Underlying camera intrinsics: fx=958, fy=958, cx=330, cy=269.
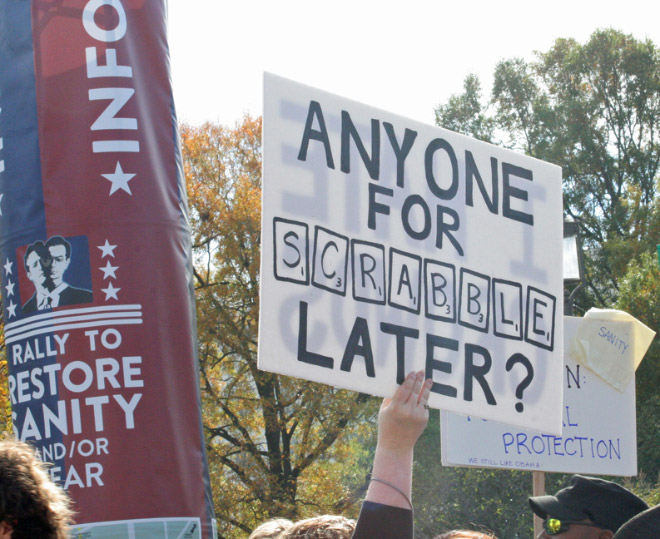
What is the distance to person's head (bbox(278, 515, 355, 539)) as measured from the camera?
96.3 inches

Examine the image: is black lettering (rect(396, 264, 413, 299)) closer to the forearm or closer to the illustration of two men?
the forearm

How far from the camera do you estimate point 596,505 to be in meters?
3.01

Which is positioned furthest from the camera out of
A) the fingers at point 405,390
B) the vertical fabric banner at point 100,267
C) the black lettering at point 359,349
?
the vertical fabric banner at point 100,267

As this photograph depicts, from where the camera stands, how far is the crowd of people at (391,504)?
5.49 feet

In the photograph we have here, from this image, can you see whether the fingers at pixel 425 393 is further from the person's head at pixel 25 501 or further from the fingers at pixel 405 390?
the person's head at pixel 25 501

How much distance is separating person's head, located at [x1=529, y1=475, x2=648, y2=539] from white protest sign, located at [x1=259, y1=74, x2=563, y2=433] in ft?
0.90

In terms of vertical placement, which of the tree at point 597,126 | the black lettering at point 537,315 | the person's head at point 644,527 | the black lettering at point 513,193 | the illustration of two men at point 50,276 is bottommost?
the person's head at point 644,527

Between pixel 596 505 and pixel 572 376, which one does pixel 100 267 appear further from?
pixel 572 376

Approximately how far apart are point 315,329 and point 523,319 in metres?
0.85

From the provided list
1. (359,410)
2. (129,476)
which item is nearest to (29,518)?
(129,476)

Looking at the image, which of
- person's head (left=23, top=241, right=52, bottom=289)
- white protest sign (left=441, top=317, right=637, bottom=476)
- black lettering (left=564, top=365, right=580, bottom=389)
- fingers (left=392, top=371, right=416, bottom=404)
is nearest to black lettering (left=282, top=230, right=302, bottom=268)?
fingers (left=392, top=371, right=416, bottom=404)

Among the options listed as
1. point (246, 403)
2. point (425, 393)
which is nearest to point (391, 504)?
point (425, 393)

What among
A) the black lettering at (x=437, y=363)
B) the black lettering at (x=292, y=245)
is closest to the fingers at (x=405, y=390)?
the black lettering at (x=437, y=363)

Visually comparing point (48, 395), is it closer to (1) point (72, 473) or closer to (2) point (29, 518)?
(1) point (72, 473)
